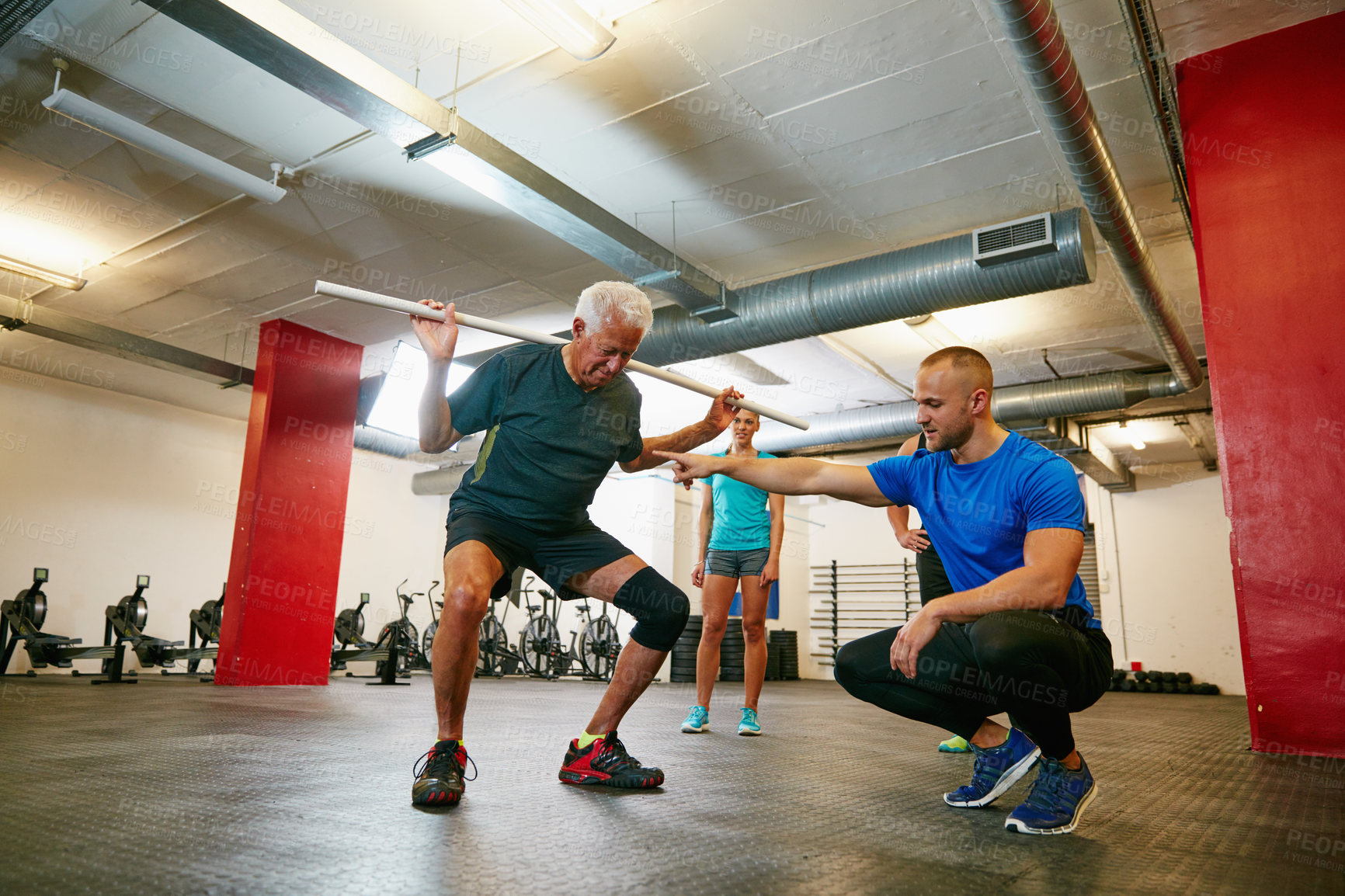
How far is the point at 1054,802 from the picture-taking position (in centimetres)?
172

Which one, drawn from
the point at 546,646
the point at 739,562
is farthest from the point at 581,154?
the point at 546,646

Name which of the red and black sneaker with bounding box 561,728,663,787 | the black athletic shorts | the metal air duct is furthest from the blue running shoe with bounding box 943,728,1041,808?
the metal air duct

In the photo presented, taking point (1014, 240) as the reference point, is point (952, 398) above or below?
below

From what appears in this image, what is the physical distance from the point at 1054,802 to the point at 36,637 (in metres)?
8.44

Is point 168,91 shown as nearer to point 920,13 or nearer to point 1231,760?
point 920,13

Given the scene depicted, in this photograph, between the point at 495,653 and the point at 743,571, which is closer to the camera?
the point at 743,571

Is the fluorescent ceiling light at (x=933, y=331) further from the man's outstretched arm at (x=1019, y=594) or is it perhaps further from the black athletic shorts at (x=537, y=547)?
the man's outstretched arm at (x=1019, y=594)

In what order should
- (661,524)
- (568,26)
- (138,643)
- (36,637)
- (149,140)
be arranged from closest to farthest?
(568,26)
(149,140)
(36,637)
(138,643)
(661,524)

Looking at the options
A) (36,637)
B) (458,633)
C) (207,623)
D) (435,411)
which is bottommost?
(36,637)

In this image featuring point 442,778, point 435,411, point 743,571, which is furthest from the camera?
point 743,571

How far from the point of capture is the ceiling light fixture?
397 cm

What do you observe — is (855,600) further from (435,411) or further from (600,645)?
(435,411)

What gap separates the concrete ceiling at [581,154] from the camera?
3799 mm

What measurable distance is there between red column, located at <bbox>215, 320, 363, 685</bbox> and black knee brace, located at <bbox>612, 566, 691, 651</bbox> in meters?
5.55
